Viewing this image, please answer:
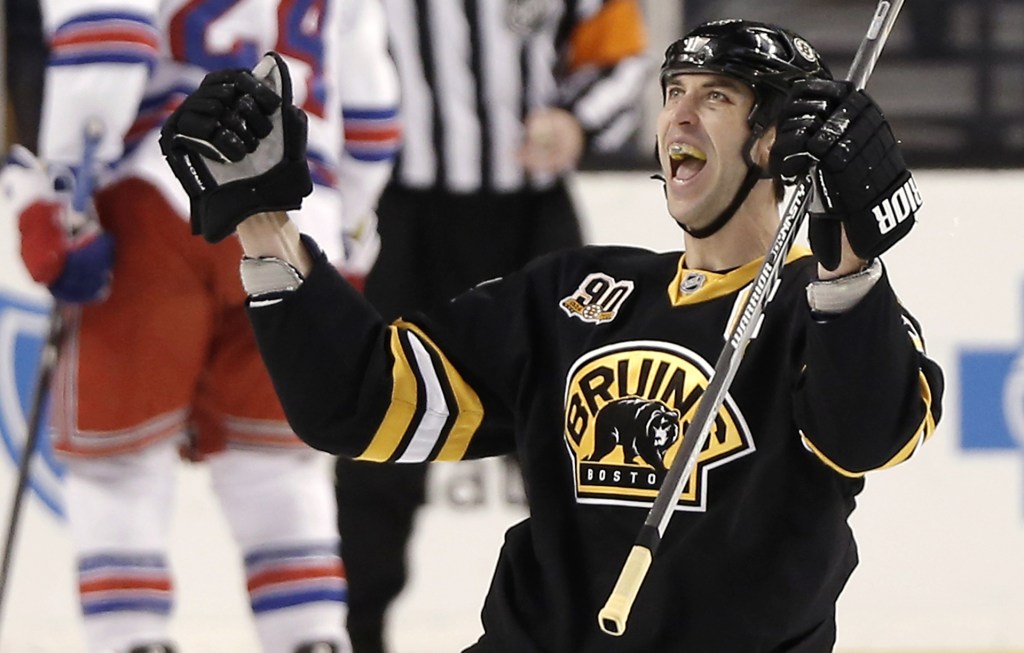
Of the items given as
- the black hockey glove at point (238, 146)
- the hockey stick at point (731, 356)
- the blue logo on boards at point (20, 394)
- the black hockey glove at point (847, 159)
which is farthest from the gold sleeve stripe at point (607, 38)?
the black hockey glove at point (847, 159)

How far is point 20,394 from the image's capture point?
3617mm

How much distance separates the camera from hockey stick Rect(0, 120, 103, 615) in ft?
9.05

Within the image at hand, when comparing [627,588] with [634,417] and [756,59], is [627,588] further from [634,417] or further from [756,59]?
[756,59]

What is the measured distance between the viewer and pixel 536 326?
6.58 feet

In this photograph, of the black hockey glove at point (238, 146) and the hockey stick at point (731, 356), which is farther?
the black hockey glove at point (238, 146)

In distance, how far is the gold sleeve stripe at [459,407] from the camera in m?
2.01

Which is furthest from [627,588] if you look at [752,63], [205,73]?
[205,73]

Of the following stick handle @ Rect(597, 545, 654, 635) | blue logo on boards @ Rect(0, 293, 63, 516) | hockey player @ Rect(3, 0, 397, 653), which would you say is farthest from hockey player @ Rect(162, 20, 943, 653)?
blue logo on boards @ Rect(0, 293, 63, 516)

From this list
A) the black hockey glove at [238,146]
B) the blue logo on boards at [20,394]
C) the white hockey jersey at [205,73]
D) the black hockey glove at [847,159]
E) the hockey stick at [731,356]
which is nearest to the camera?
the black hockey glove at [847,159]

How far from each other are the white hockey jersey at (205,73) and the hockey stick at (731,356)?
1.23 meters

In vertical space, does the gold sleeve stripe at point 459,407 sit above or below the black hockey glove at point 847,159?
below

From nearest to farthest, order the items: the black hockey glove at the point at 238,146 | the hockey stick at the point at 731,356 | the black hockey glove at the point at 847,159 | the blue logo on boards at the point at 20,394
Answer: the black hockey glove at the point at 847,159 → the hockey stick at the point at 731,356 → the black hockey glove at the point at 238,146 → the blue logo on boards at the point at 20,394

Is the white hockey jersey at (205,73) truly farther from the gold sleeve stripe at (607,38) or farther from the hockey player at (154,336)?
the gold sleeve stripe at (607,38)

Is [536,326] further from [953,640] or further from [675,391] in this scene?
[953,640]
